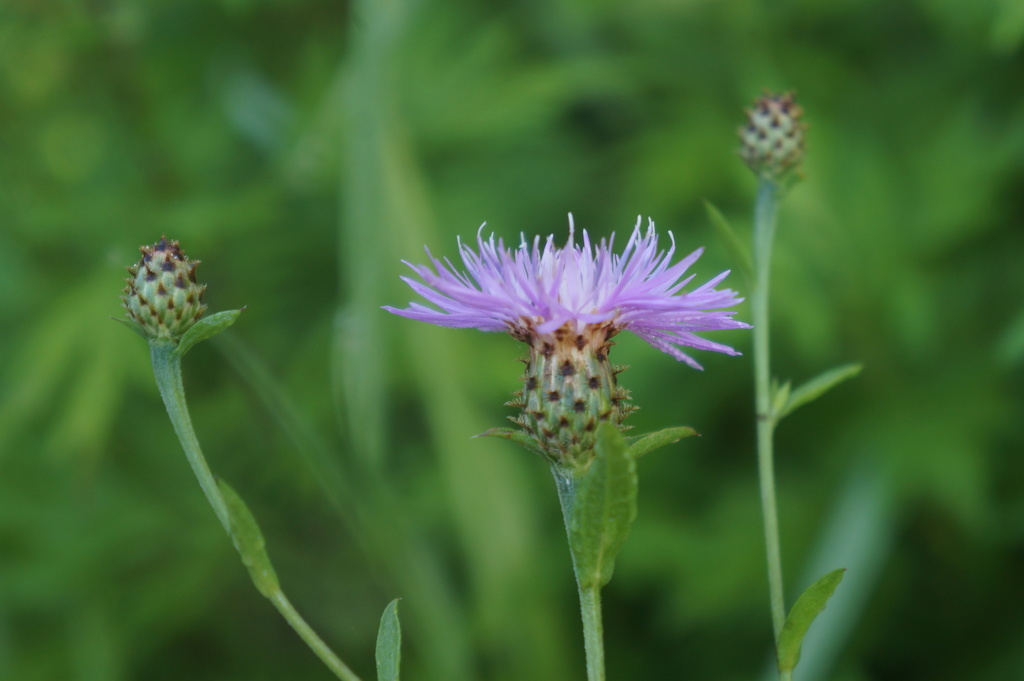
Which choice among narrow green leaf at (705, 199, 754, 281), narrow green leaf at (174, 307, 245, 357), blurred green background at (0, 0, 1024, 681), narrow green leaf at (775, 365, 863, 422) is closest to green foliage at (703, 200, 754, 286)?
narrow green leaf at (705, 199, 754, 281)

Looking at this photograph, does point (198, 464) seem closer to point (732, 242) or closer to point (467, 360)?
point (732, 242)

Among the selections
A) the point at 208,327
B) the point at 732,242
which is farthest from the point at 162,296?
the point at 732,242

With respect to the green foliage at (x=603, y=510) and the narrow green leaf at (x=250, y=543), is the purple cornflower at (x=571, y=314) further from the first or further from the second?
the narrow green leaf at (x=250, y=543)

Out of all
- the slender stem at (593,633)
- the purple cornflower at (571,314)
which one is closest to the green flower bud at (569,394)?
the purple cornflower at (571,314)

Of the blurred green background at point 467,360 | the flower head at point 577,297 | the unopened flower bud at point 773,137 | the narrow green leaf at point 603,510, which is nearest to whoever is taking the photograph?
the narrow green leaf at point 603,510

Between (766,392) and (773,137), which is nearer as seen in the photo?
(766,392)

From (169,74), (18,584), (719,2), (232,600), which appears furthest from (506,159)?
(18,584)

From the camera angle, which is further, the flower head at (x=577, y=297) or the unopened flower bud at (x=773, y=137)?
the unopened flower bud at (x=773, y=137)
